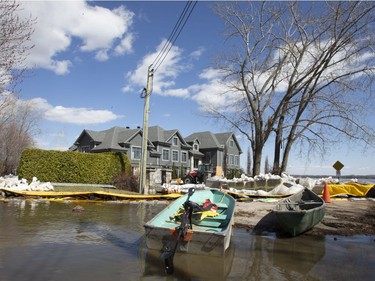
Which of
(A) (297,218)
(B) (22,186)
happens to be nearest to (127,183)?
(B) (22,186)

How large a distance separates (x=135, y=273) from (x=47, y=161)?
1650 cm

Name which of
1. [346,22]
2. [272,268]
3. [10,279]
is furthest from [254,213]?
[346,22]

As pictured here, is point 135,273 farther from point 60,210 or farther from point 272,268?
point 60,210

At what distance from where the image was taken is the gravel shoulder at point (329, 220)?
10.3m

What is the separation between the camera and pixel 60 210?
41.8ft

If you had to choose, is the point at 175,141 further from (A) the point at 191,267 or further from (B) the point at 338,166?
(A) the point at 191,267

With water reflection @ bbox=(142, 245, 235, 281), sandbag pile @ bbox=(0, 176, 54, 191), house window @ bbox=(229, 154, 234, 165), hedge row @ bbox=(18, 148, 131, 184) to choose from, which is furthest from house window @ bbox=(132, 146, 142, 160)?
water reflection @ bbox=(142, 245, 235, 281)

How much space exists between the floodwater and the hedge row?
994 centimetres

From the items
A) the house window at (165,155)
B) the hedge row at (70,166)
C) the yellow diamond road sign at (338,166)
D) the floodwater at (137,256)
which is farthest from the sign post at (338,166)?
the house window at (165,155)

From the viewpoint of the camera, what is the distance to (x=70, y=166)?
2170 centimetres

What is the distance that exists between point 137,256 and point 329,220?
286 inches

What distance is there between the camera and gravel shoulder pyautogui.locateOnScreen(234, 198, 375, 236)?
1027cm

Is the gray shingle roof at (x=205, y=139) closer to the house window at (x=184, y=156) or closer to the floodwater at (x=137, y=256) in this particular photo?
the house window at (x=184, y=156)

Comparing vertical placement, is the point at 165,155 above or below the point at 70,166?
above
